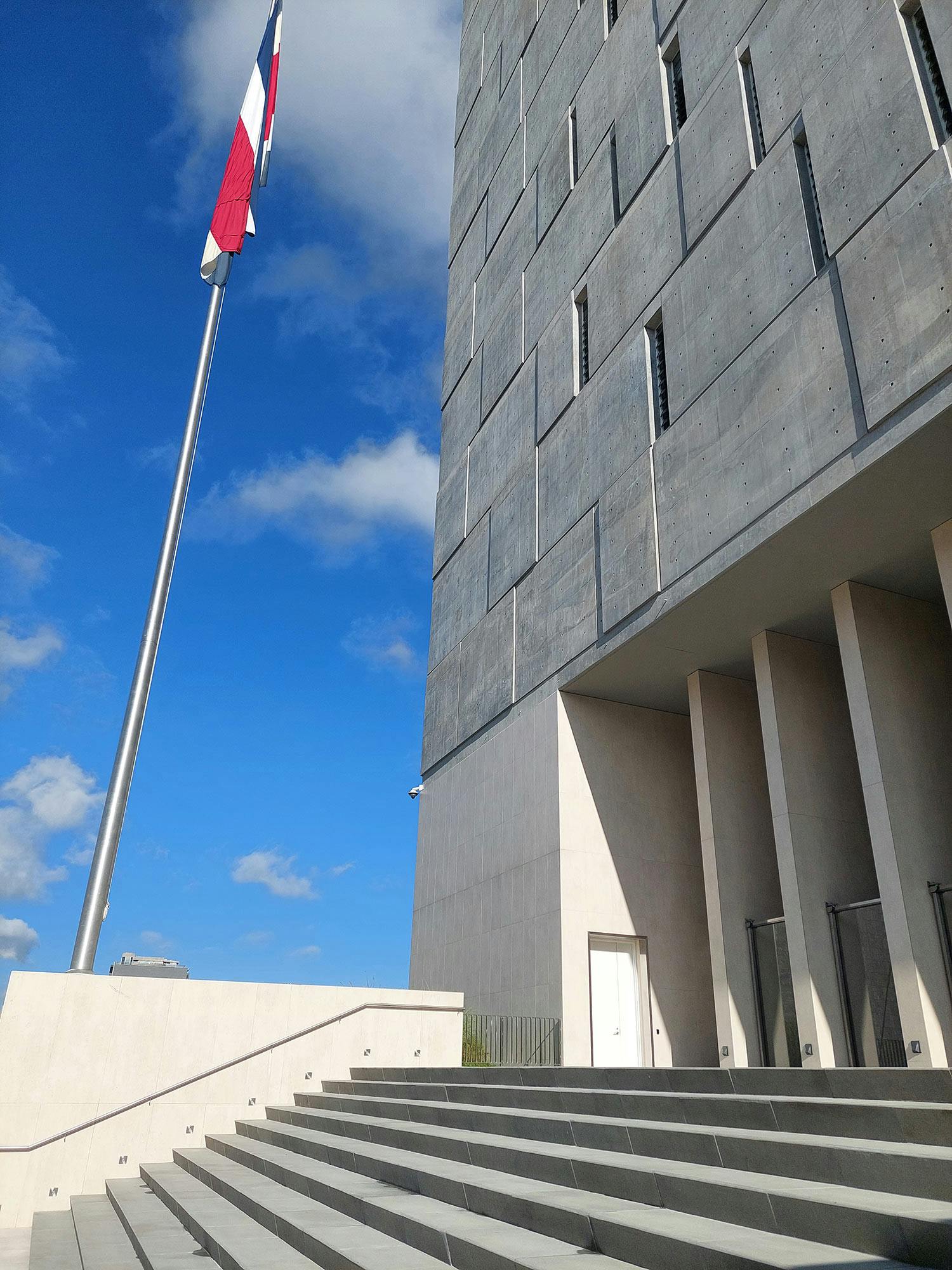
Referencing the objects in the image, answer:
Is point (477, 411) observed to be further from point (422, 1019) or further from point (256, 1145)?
point (256, 1145)

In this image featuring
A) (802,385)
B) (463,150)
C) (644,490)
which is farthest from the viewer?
(463,150)

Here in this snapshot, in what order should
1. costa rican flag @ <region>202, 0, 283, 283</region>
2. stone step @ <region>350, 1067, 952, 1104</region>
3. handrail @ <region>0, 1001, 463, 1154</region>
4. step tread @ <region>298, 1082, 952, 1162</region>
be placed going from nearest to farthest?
step tread @ <region>298, 1082, 952, 1162</region> < stone step @ <region>350, 1067, 952, 1104</region> < handrail @ <region>0, 1001, 463, 1154</region> < costa rican flag @ <region>202, 0, 283, 283</region>

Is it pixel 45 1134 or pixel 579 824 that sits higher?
pixel 579 824

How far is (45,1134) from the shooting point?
12.8 m

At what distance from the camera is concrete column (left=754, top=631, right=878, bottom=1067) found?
1255cm

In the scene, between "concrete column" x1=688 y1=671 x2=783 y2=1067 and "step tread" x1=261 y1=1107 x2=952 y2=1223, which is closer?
"step tread" x1=261 y1=1107 x2=952 y2=1223

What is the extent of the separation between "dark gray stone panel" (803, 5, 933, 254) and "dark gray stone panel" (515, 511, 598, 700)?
6.68m

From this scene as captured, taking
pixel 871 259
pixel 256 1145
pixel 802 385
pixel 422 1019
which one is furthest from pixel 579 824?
pixel 871 259

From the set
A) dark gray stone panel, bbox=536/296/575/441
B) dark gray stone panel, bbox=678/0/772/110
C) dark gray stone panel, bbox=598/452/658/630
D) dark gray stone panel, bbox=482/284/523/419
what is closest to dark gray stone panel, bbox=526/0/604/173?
dark gray stone panel, bbox=482/284/523/419

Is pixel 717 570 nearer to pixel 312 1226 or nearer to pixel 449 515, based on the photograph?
pixel 312 1226

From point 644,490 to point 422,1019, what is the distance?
9.66m

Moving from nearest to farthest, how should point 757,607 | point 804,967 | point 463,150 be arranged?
point 804,967 → point 757,607 → point 463,150

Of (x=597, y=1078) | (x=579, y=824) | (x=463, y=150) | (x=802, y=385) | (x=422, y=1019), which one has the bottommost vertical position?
(x=597, y=1078)

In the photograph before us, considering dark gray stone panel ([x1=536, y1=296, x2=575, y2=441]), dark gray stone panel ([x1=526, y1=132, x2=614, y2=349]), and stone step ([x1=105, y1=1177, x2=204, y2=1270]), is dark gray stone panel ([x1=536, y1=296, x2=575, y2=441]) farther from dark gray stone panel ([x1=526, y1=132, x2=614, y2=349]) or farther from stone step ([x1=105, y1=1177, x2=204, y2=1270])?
stone step ([x1=105, y1=1177, x2=204, y2=1270])
